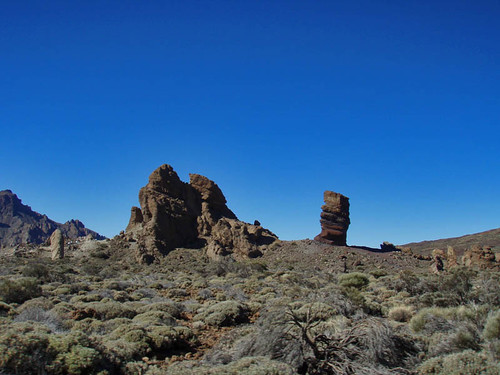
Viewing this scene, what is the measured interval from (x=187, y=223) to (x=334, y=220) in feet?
63.5

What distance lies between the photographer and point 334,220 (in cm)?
4850

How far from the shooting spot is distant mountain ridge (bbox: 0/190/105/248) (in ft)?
493

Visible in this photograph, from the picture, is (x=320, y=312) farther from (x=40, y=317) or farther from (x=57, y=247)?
(x=57, y=247)

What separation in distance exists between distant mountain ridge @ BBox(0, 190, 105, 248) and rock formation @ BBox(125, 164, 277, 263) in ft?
365

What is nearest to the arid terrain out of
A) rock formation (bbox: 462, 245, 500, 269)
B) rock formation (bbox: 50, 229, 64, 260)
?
rock formation (bbox: 462, 245, 500, 269)

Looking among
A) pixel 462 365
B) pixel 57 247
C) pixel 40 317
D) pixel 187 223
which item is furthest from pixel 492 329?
pixel 57 247

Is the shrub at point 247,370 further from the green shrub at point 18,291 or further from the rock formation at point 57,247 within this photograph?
the rock formation at point 57,247

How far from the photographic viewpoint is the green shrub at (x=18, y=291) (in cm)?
1399

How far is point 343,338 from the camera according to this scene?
7.25 metres

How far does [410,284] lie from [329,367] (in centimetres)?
1097

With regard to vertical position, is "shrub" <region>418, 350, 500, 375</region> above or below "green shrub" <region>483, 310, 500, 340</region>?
below

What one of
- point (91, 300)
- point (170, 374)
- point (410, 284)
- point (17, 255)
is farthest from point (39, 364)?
point (17, 255)

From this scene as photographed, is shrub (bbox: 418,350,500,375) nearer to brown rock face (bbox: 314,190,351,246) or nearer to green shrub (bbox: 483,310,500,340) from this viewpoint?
green shrub (bbox: 483,310,500,340)

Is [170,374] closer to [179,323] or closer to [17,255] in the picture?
[179,323]
